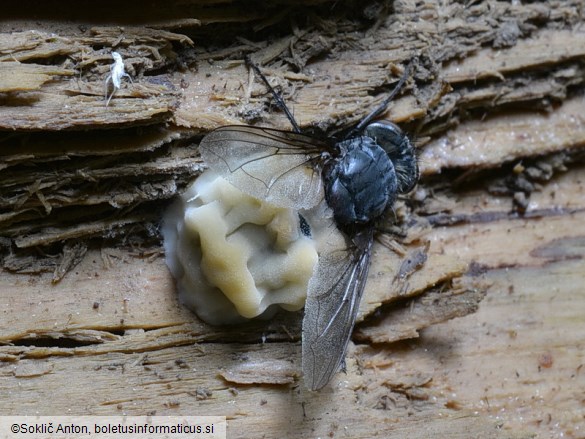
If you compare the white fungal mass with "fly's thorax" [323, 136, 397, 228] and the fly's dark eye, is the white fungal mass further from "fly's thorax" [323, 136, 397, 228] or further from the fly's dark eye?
"fly's thorax" [323, 136, 397, 228]

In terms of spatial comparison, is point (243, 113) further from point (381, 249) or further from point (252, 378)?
point (252, 378)

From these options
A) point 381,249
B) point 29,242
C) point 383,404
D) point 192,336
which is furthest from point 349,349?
point 29,242

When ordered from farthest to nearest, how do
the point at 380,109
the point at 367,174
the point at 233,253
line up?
the point at 380,109 < the point at 367,174 < the point at 233,253

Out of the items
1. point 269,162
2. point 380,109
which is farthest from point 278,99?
point 380,109

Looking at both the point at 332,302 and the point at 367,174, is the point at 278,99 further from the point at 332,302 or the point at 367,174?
the point at 332,302

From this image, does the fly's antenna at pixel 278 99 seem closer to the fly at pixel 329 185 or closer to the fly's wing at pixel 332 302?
the fly at pixel 329 185

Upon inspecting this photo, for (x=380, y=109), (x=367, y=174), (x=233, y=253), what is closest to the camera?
(x=233, y=253)
